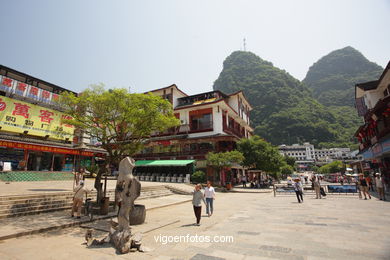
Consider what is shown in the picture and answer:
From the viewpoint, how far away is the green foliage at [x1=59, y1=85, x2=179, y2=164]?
911cm

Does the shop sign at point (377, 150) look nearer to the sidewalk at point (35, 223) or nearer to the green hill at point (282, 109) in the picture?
the sidewalk at point (35, 223)

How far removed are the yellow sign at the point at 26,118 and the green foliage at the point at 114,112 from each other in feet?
39.9

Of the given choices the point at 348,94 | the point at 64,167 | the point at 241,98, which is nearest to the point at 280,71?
the point at 348,94

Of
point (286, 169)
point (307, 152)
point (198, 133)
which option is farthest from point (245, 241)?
point (307, 152)

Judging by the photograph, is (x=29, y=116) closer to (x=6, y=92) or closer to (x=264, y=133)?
(x=6, y=92)

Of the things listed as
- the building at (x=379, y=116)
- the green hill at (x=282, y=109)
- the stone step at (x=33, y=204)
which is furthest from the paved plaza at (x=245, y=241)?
the green hill at (x=282, y=109)

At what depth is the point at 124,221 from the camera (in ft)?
17.6

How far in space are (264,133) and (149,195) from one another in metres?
92.1

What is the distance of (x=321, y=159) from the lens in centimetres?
11000

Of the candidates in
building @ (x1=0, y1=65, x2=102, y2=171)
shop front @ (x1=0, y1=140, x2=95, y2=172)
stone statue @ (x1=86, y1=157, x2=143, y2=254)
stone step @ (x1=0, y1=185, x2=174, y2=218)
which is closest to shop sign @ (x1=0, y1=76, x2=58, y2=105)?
building @ (x1=0, y1=65, x2=102, y2=171)

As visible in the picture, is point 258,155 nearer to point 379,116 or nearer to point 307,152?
point 379,116

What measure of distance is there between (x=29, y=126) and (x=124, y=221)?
2490 cm

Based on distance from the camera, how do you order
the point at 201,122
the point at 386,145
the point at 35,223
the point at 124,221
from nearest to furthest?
the point at 124,221 → the point at 35,223 → the point at 386,145 → the point at 201,122

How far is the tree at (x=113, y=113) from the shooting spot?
9117mm
